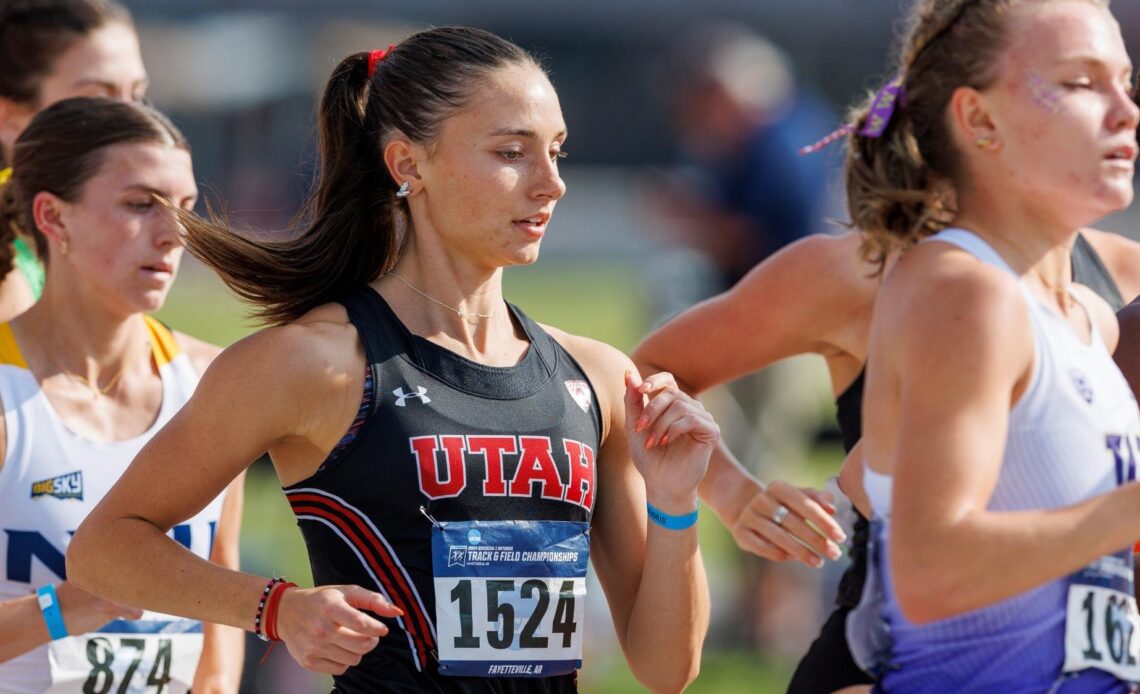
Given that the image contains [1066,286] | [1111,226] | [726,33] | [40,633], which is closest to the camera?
[1066,286]

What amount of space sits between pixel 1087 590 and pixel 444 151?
1350 mm

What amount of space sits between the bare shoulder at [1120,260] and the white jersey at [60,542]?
6.27 feet

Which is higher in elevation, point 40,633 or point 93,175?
Answer: point 93,175

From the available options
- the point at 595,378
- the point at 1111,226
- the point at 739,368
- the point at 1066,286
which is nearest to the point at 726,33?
the point at 739,368

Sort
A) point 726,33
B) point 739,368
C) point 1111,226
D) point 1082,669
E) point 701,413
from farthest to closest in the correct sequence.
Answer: point 1111,226, point 726,33, point 739,368, point 701,413, point 1082,669

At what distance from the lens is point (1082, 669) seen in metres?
2.19

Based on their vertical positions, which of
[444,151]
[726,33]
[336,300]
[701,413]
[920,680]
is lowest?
[920,680]

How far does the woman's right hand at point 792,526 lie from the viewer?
302 cm

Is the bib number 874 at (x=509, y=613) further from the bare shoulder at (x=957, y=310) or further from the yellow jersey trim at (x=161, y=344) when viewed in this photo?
the yellow jersey trim at (x=161, y=344)

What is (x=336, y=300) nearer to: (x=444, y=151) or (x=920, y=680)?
(x=444, y=151)

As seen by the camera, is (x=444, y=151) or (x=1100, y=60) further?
(x=444, y=151)

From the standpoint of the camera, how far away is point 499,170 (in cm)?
288

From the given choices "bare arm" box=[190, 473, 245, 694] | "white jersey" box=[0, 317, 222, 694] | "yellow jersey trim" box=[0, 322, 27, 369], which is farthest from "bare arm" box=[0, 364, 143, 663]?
"yellow jersey trim" box=[0, 322, 27, 369]

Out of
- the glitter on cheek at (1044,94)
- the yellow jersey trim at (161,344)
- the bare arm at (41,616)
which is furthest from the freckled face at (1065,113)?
the yellow jersey trim at (161,344)
